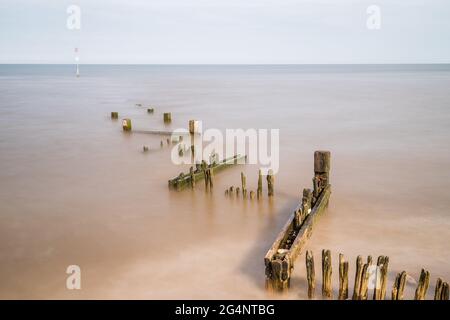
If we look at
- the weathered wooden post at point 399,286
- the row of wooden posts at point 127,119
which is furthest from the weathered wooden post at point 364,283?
the row of wooden posts at point 127,119

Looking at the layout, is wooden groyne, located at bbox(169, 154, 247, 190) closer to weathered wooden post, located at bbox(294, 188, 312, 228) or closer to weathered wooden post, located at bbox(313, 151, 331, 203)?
weathered wooden post, located at bbox(313, 151, 331, 203)

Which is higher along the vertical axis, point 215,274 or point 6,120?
point 6,120

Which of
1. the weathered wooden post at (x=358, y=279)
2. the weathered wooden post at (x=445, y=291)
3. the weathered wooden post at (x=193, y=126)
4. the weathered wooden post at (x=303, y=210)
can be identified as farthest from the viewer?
the weathered wooden post at (x=193, y=126)

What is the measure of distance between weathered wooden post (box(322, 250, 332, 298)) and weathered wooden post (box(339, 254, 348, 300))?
181 millimetres

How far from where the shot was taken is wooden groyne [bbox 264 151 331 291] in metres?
7.54

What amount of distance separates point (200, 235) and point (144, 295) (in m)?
2.77

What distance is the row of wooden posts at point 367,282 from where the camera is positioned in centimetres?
676

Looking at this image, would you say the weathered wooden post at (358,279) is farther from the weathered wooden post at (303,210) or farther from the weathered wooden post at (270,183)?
the weathered wooden post at (270,183)

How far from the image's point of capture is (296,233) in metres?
9.11

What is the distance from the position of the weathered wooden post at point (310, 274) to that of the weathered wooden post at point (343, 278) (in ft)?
1.39

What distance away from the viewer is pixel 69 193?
531 inches

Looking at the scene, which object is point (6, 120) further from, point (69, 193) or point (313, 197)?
point (313, 197)

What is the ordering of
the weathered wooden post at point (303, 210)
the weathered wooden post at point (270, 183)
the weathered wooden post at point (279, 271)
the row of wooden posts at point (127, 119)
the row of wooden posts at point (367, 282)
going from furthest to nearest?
1. the row of wooden posts at point (127, 119)
2. the weathered wooden post at point (270, 183)
3. the weathered wooden post at point (303, 210)
4. the weathered wooden post at point (279, 271)
5. the row of wooden posts at point (367, 282)
